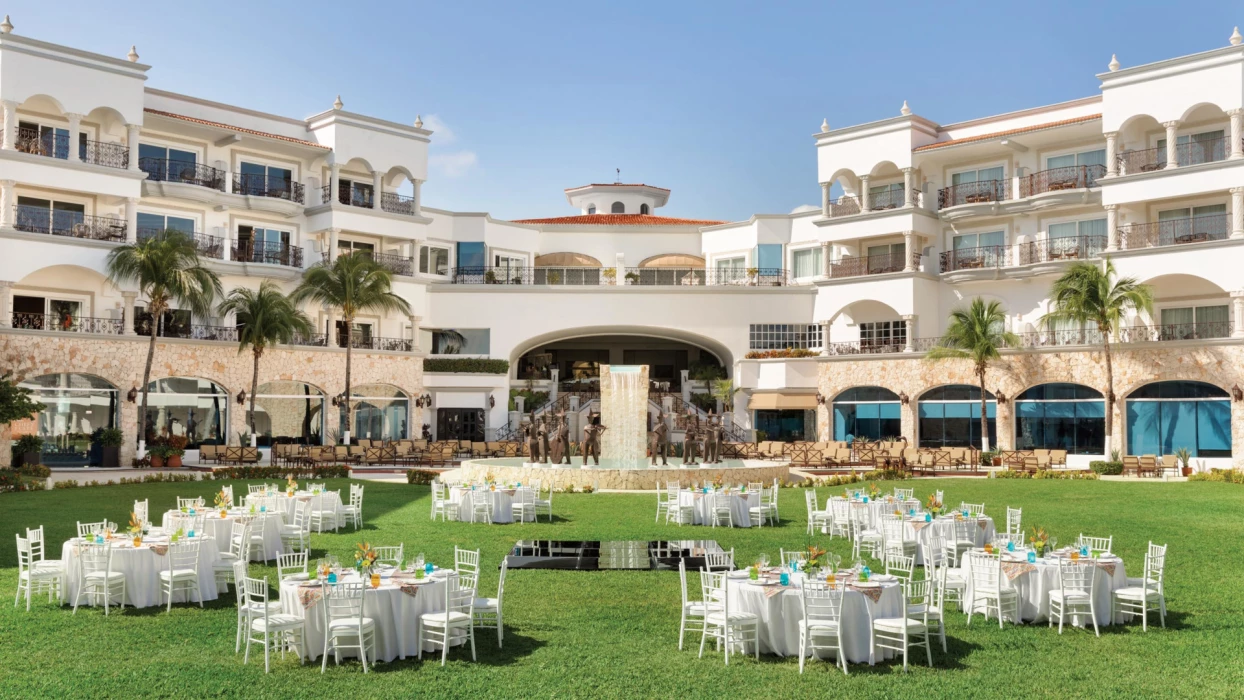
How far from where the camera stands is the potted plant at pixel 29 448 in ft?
119

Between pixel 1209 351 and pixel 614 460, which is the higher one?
pixel 1209 351

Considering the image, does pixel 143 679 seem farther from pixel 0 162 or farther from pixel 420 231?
pixel 420 231

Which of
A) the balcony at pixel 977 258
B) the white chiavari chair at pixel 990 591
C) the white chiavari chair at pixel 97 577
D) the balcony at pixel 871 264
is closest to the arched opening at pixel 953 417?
the balcony at pixel 977 258

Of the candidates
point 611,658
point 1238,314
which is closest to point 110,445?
point 611,658

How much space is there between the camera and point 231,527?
17312 mm

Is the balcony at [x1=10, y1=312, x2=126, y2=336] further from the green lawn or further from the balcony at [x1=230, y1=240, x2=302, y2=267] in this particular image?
the green lawn

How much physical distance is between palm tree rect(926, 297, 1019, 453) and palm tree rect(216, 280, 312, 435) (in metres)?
26.3

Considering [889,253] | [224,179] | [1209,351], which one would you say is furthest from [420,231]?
[1209,351]

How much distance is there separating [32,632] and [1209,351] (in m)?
38.9

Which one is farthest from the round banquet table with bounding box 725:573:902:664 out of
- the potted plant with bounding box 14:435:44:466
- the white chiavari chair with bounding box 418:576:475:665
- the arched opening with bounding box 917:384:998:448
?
the arched opening with bounding box 917:384:998:448

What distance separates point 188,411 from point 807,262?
96.9 ft

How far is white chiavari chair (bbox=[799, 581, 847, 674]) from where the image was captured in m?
11.0

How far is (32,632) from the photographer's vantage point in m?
12.5

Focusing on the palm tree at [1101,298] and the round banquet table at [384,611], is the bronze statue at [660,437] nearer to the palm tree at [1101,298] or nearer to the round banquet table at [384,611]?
the palm tree at [1101,298]
